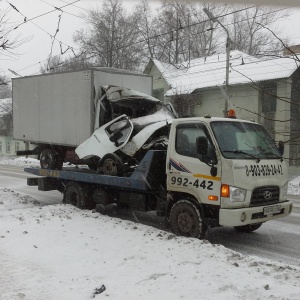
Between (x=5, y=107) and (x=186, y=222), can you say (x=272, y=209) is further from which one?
(x=5, y=107)

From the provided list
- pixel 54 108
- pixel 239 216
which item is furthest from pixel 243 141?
Answer: pixel 54 108

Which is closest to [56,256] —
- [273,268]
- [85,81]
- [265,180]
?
[273,268]

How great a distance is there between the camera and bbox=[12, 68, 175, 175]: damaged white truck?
816cm

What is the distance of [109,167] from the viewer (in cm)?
832

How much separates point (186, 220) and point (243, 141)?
164 cm

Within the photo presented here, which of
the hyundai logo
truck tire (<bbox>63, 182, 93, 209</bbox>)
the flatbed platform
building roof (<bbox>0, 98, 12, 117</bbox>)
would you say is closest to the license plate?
the hyundai logo

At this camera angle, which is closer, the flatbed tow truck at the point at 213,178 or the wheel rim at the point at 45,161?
the flatbed tow truck at the point at 213,178

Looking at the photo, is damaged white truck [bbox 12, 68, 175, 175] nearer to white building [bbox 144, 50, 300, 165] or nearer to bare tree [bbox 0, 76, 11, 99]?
bare tree [bbox 0, 76, 11, 99]

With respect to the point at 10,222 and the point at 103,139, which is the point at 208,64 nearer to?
the point at 103,139

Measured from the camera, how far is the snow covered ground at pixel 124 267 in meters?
4.12

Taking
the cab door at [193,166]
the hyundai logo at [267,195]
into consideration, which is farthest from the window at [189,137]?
the hyundai logo at [267,195]

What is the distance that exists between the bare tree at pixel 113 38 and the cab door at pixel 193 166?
11.4 m

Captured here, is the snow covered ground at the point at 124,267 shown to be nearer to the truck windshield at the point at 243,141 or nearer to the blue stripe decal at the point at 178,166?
the blue stripe decal at the point at 178,166

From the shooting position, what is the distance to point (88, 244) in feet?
19.8
